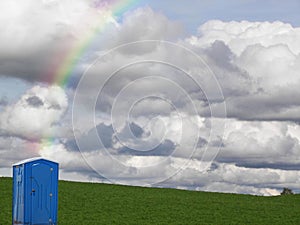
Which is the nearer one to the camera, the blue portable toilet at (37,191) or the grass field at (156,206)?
the blue portable toilet at (37,191)

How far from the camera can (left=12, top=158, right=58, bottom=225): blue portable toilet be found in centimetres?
2131

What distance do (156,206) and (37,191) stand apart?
70.9 ft

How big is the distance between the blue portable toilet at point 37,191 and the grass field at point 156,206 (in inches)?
402

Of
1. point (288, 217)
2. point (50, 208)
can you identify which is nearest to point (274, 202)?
point (288, 217)

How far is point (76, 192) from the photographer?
46.9 metres

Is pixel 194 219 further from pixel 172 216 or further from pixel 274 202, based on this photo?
pixel 274 202

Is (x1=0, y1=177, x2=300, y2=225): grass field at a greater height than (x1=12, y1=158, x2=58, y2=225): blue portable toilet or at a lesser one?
greater

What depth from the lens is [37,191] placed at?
21469 mm

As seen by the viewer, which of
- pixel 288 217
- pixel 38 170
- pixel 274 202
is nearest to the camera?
pixel 38 170

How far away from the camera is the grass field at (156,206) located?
36.1 metres

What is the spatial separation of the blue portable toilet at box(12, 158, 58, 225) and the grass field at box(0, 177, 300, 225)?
33.5ft

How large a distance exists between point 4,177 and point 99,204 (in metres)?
13.8

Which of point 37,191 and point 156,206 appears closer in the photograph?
point 37,191

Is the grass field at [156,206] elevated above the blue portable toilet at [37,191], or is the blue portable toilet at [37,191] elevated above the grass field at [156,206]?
the grass field at [156,206]
